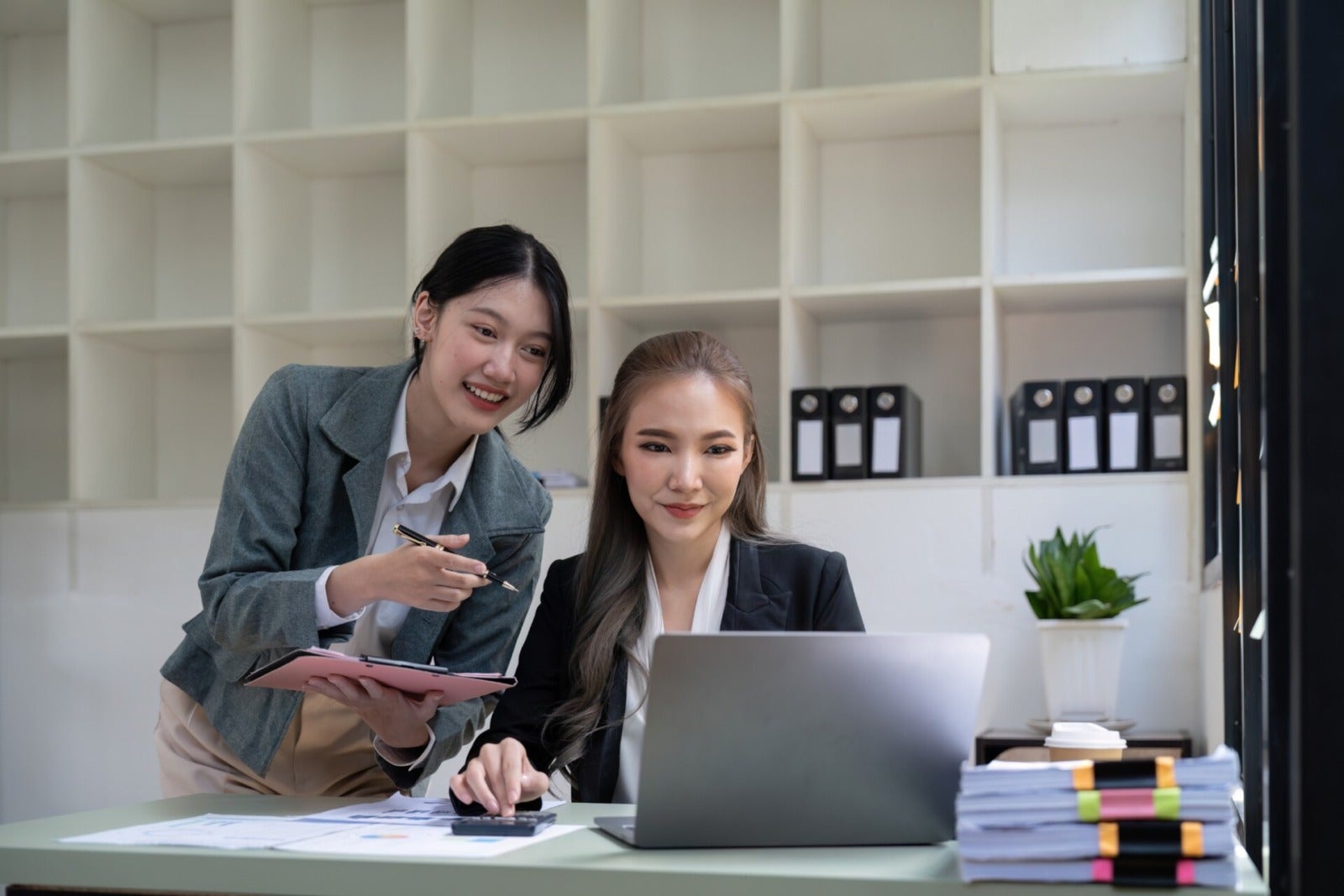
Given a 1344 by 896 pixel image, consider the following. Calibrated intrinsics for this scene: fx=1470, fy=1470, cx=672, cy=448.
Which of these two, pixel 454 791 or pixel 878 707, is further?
pixel 454 791

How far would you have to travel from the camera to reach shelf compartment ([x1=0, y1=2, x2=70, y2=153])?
14.1 ft

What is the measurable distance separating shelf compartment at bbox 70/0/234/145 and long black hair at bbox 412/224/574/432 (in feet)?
7.73

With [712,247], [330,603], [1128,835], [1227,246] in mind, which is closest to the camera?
[1128,835]

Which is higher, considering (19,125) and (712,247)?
(19,125)

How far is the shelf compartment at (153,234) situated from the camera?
391cm

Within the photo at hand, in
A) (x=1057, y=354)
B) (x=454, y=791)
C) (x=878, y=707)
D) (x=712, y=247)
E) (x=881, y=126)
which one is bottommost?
(x=454, y=791)

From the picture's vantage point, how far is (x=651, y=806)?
48.6 inches

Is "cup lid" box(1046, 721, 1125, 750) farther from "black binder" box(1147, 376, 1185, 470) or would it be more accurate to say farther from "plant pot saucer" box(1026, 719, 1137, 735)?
"black binder" box(1147, 376, 1185, 470)

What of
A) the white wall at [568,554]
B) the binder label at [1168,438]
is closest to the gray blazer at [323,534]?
the white wall at [568,554]

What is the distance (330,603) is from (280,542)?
198 mm

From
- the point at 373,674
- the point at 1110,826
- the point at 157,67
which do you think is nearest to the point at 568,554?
the point at 157,67

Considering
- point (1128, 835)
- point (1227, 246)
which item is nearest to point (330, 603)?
point (1128, 835)

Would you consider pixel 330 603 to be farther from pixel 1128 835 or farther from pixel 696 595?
pixel 1128 835

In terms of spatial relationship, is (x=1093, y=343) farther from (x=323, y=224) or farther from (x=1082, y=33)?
(x=323, y=224)
